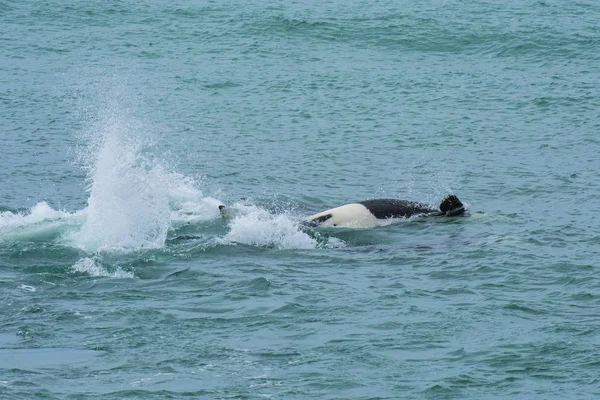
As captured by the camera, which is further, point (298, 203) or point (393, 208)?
point (298, 203)

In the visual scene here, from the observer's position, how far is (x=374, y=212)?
16.6 m

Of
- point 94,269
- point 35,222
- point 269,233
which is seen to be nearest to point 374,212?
point 269,233

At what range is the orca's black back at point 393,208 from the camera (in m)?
16.7

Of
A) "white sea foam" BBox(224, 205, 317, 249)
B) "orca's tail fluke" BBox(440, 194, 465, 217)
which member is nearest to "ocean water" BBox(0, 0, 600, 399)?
"white sea foam" BBox(224, 205, 317, 249)

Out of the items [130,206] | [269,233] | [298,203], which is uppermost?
[130,206]

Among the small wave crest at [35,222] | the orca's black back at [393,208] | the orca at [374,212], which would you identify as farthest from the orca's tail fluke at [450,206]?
the small wave crest at [35,222]

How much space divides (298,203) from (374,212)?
2075 mm

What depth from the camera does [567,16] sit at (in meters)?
34.6

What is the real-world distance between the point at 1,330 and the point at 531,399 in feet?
18.3

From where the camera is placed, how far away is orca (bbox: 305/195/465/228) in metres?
16.4

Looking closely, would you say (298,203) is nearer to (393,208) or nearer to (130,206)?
(393,208)

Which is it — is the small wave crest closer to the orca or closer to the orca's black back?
the orca

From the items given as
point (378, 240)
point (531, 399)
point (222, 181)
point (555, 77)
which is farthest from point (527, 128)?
point (531, 399)

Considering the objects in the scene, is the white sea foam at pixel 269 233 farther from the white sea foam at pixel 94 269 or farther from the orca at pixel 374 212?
the white sea foam at pixel 94 269
